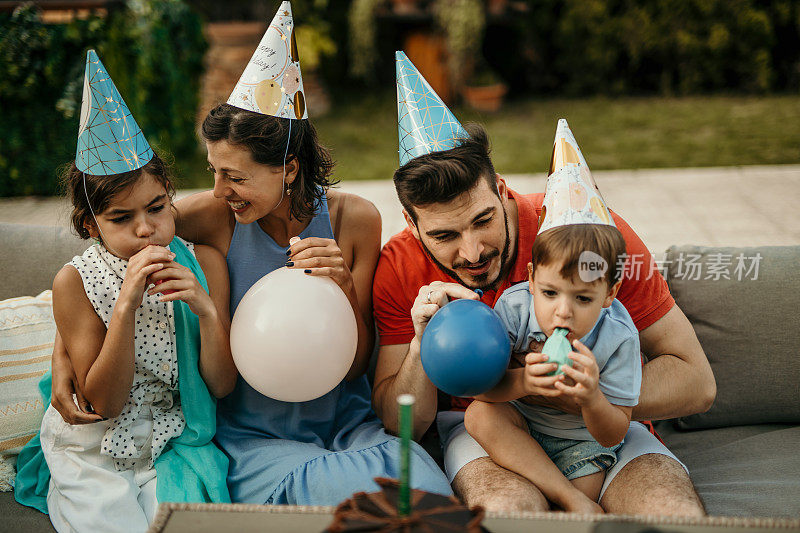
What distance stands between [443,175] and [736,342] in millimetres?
1310

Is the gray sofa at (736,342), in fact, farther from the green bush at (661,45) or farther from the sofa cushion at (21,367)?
the green bush at (661,45)

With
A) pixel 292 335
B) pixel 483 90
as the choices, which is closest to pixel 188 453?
pixel 292 335

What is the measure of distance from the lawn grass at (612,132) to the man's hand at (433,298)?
4.83m

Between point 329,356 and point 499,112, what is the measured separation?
7228 mm

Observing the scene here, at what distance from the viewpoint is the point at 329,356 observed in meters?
2.00

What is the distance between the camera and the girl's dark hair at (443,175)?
2.02 m

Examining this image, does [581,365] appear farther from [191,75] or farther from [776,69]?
[776,69]

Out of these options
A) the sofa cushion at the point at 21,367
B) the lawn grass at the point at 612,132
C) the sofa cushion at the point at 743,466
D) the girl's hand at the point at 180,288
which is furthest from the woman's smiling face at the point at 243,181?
the lawn grass at the point at 612,132

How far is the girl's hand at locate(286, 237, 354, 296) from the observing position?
2051mm

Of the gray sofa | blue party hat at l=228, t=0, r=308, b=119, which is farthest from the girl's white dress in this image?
the gray sofa

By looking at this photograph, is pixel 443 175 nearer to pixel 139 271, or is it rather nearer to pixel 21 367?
pixel 139 271

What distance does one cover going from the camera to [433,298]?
6.19ft

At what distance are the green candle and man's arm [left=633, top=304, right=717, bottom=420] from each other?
96 cm

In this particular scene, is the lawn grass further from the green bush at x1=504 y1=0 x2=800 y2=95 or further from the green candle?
the green candle
